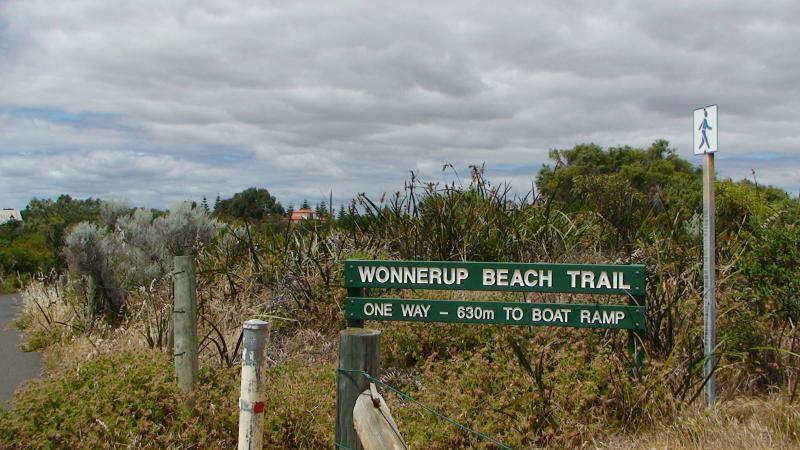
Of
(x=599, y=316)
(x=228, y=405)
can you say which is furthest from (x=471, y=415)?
(x=228, y=405)

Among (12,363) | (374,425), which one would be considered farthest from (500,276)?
(12,363)

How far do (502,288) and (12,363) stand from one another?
6.53m

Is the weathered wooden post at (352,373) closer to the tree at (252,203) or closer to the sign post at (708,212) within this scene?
the sign post at (708,212)

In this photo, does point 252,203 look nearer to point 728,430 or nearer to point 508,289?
point 508,289

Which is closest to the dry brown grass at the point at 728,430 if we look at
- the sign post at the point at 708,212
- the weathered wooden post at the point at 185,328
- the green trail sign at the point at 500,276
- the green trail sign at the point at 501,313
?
the sign post at the point at 708,212

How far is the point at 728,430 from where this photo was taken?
5.38m

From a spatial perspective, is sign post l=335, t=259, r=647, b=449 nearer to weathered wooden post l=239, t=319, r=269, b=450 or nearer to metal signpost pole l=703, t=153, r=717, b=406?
metal signpost pole l=703, t=153, r=717, b=406

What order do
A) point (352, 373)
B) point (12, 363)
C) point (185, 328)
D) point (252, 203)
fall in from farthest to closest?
point (252, 203)
point (12, 363)
point (185, 328)
point (352, 373)

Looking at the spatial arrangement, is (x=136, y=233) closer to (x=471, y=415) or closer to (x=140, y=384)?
(x=140, y=384)

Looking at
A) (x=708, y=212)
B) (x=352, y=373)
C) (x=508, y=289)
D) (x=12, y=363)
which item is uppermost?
(x=708, y=212)

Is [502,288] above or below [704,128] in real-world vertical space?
below

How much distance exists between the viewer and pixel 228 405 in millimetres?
6070

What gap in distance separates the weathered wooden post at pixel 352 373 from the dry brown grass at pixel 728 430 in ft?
6.36

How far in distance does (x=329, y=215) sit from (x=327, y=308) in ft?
7.79
